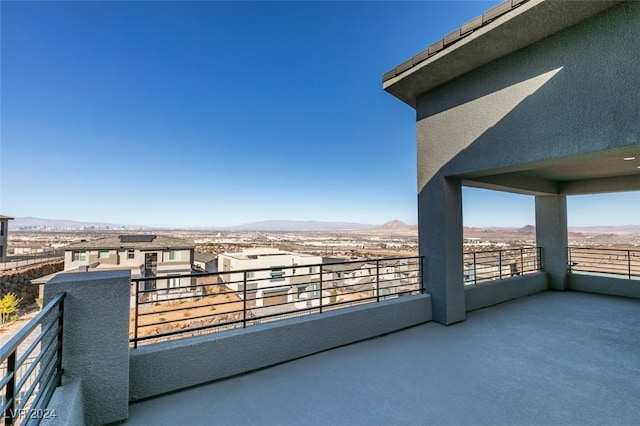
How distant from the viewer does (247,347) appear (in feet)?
8.94

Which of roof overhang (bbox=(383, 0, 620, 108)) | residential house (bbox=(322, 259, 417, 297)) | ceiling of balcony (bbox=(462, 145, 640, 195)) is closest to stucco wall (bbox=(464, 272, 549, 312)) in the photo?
residential house (bbox=(322, 259, 417, 297))

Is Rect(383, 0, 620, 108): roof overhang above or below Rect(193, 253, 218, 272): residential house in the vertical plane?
above

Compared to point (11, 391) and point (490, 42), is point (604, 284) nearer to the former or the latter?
point (490, 42)

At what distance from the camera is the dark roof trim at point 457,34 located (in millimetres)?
2953

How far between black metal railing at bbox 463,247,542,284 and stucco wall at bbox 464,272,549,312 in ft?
0.50

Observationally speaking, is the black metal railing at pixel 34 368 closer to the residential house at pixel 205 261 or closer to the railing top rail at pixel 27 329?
the railing top rail at pixel 27 329

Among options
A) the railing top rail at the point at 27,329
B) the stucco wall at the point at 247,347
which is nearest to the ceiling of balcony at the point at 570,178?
the stucco wall at the point at 247,347

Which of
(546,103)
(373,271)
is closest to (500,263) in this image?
(373,271)

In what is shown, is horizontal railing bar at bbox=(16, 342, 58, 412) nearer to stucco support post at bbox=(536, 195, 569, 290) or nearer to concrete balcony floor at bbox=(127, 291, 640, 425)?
concrete balcony floor at bbox=(127, 291, 640, 425)

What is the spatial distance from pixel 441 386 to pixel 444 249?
2059 millimetres

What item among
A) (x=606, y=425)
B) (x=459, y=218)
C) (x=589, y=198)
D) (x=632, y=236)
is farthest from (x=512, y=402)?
(x=632, y=236)

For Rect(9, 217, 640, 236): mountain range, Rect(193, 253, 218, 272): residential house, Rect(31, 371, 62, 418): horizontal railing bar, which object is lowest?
Rect(193, 253, 218, 272): residential house

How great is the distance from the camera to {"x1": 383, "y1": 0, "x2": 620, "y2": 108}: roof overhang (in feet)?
8.96

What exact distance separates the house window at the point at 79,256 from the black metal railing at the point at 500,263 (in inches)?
686
